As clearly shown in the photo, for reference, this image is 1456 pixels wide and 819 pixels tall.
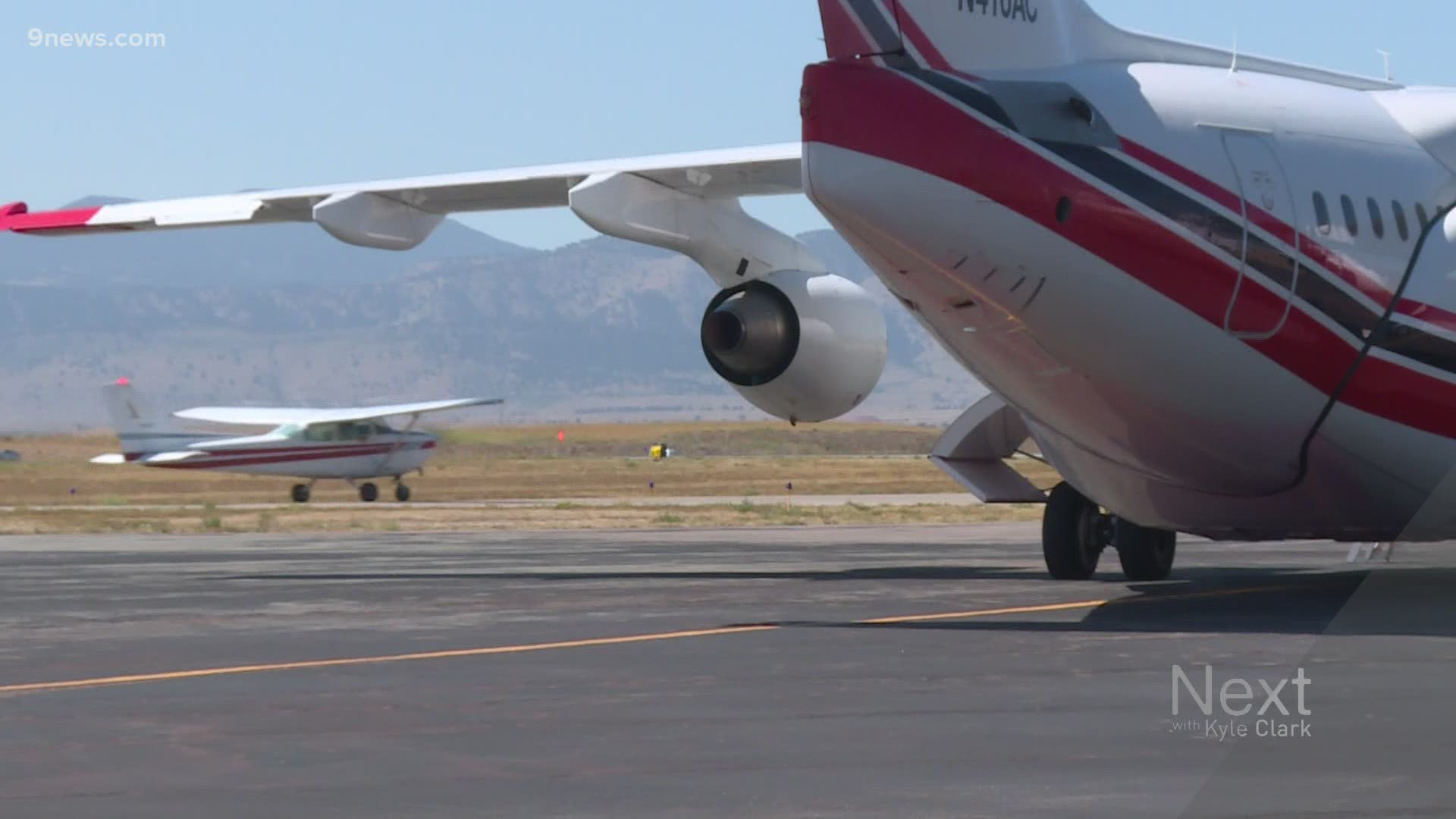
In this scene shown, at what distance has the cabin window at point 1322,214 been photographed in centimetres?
1602

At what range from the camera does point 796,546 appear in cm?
3020

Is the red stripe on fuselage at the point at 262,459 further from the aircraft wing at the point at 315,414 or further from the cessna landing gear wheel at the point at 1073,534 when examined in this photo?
the cessna landing gear wheel at the point at 1073,534

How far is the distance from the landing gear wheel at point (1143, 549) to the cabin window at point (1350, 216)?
441cm

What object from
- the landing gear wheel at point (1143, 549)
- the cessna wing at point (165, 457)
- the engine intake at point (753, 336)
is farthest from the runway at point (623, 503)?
the engine intake at point (753, 336)

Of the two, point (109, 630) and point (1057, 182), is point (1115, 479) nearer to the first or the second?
point (1057, 182)

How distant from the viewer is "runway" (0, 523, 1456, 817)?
8375 mm

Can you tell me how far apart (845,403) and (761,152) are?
2992 millimetres

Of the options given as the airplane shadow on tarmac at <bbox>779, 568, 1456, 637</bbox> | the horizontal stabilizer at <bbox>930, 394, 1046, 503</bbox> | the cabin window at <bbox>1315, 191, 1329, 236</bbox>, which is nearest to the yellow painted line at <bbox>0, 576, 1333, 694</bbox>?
the airplane shadow on tarmac at <bbox>779, 568, 1456, 637</bbox>

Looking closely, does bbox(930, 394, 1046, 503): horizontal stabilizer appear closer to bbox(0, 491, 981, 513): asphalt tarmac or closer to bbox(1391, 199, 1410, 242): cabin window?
bbox(1391, 199, 1410, 242): cabin window

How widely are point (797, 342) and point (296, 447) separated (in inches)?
1838

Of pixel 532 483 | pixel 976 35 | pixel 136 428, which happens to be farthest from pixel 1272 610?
pixel 532 483

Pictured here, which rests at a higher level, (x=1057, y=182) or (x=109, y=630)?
(x=1057, y=182)

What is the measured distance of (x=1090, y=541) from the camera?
20.5 m

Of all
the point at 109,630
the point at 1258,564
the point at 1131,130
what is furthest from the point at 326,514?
the point at 1131,130
